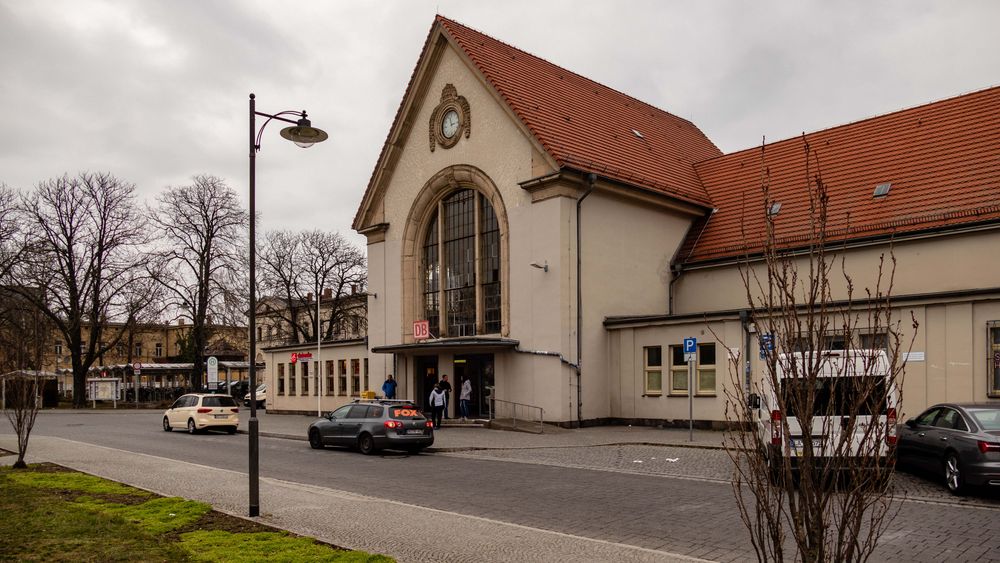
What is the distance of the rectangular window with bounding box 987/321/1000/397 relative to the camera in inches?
781

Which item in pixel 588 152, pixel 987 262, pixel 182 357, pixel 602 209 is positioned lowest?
pixel 182 357

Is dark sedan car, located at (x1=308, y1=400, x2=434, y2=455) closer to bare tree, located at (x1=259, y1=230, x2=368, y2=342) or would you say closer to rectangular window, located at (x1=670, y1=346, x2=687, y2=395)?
rectangular window, located at (x1=670, y1=346, x2=687, y2=395)

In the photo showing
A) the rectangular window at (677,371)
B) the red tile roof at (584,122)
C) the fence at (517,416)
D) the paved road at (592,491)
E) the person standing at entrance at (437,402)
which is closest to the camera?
the paved road at (592,491)

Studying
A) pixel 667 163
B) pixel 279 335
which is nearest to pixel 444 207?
pixel 667 163

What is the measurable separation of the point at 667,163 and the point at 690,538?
2639 cm

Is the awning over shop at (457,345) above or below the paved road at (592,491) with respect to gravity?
above

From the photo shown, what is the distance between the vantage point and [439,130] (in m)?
32.6

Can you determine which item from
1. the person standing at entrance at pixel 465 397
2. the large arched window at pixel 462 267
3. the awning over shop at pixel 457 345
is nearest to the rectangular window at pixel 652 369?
the awning over shop at pixel 457 345

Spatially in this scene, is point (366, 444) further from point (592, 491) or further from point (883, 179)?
point (883, 179)

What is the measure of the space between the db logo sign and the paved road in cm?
888

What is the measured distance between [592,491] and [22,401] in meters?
12.4

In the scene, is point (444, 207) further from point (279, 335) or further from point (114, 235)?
point (279, 335)

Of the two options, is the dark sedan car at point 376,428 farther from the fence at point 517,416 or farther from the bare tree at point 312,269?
the bare tree at point 312,269

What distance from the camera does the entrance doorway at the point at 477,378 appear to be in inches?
1183
